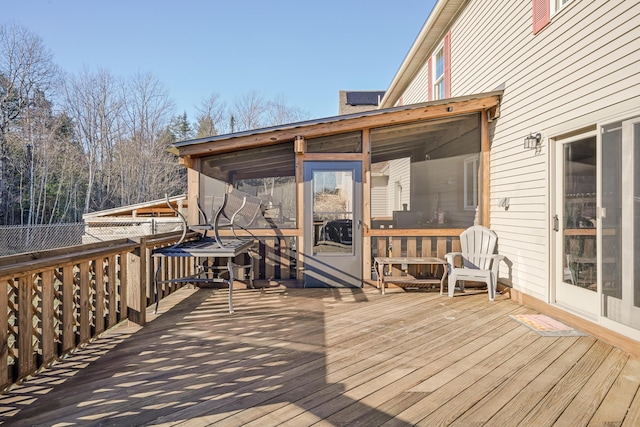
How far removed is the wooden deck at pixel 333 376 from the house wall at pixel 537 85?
122cm

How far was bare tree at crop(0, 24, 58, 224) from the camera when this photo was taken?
15.9 meters

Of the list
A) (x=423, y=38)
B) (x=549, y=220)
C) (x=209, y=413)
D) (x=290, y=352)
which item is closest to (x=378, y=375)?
(x=290, y=352)

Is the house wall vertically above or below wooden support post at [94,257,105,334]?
above

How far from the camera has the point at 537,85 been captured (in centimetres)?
409

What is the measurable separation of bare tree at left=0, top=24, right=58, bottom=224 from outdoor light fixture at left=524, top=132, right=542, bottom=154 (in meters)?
19.9

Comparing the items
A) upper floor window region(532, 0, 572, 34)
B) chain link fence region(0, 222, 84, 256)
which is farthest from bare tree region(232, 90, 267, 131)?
upper floor window region(532, 0, 572, 34)

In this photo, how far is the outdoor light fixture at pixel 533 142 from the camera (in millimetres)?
4020

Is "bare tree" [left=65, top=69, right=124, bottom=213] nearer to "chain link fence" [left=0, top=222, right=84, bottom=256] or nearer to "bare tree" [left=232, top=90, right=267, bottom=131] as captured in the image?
"bare tree" [left=232, top=90, right=267, bottom=131]

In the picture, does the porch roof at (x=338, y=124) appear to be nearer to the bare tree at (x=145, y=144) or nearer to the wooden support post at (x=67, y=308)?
the wooden support post at (x=67, y=308)

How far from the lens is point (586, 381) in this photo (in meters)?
2.29

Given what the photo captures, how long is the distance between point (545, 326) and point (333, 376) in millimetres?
2319

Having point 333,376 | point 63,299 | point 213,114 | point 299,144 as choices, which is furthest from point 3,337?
point 213,114

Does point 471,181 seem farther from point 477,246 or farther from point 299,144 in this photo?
point 299,144

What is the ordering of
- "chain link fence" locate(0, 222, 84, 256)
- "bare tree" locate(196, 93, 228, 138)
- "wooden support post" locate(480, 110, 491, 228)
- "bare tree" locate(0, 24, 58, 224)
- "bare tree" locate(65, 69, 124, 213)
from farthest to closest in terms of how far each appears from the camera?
"bare tree" locate(196, 93, 228, 138), "bare tree" locate(65, 69, 124, 213), "bare tree" locate(0, 24, 58, 224), "chain link fence" locate(0, 222, 84, 256), "wooden support post" locate(480, 110, 491, 228)
